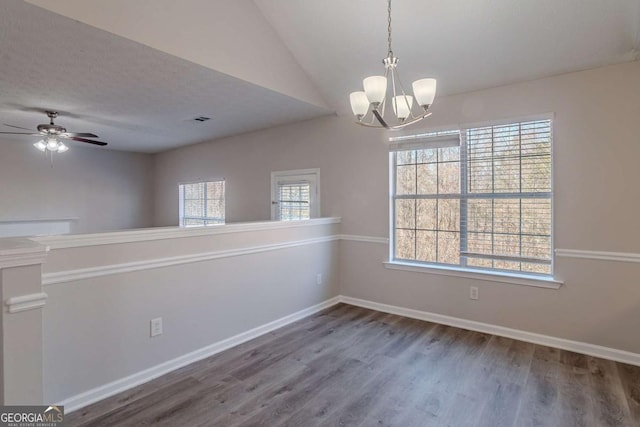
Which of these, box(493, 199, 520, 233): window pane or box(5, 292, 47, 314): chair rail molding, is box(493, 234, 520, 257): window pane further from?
box(5, 292, 47, 314): chair rail molding

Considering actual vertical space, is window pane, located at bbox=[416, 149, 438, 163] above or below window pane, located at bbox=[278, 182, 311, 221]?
above

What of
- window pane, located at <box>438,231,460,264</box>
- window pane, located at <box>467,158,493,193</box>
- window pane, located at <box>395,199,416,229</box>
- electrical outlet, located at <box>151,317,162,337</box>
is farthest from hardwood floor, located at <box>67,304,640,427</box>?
window pane, located at <box>467,158,493,193</box>

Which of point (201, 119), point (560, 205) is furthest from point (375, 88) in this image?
point (201, 119)

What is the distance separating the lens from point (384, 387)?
2.46 meters

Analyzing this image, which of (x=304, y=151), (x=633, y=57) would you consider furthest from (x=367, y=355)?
(x=633, y=57)

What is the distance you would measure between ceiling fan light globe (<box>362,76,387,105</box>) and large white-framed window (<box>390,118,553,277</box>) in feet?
6.15

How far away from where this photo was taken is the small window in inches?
237

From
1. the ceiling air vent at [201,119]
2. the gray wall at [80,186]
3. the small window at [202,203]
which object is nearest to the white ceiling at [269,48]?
the ceiling air vent at [201,119]

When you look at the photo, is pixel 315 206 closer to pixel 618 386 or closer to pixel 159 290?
pixel 159 290

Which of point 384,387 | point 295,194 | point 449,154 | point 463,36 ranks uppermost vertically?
point 463,36

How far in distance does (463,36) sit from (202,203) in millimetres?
5080

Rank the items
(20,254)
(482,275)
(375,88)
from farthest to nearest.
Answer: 1. (482,275)
2. (375,88)
3. (20,254)

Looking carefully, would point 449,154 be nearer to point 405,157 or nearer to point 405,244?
point 405,157

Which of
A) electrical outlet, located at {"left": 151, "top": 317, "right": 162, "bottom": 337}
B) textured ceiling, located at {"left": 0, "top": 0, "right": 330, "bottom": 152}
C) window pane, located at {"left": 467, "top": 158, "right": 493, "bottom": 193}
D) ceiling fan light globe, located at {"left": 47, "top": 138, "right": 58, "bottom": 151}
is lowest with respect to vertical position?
electrical outlet, located at {"left": 151, "top": 317, "right": 162, "bottom": 337}
